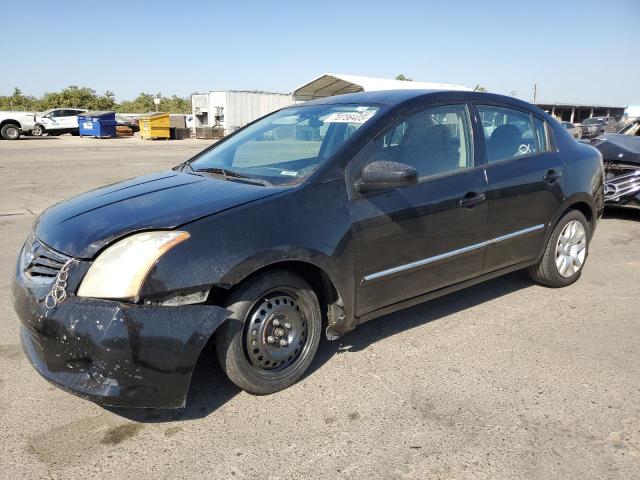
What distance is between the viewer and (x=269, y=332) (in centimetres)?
282

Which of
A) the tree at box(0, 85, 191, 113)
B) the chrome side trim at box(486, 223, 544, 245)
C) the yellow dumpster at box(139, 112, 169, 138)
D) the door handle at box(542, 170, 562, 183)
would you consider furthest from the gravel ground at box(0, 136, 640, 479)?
the tree at box(0, 85, 191, 113)

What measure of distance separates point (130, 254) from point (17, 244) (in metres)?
4.51

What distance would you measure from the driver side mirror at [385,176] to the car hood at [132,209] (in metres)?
0.51

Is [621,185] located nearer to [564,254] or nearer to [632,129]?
[632,129]

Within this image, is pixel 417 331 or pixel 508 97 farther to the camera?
pixel 508 97

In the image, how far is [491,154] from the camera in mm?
3773

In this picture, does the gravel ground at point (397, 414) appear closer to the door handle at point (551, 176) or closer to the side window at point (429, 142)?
the door handle at point (551, 176)

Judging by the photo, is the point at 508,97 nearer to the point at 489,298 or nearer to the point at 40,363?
the point at 489,298

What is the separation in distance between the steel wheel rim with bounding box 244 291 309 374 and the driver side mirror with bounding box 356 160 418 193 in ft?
2.50

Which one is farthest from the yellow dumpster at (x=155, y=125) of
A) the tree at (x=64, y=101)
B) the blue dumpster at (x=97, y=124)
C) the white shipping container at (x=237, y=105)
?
the tree at (x=64, y=101)

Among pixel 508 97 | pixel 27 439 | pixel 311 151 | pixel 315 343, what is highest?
pixel 508 97

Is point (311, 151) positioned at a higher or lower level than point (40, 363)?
higher

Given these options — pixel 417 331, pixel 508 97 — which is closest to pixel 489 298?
pixel 417 331

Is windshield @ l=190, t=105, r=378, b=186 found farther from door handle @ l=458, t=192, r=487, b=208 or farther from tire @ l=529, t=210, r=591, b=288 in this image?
tire @ l=529, t=210, r=591, b=288
